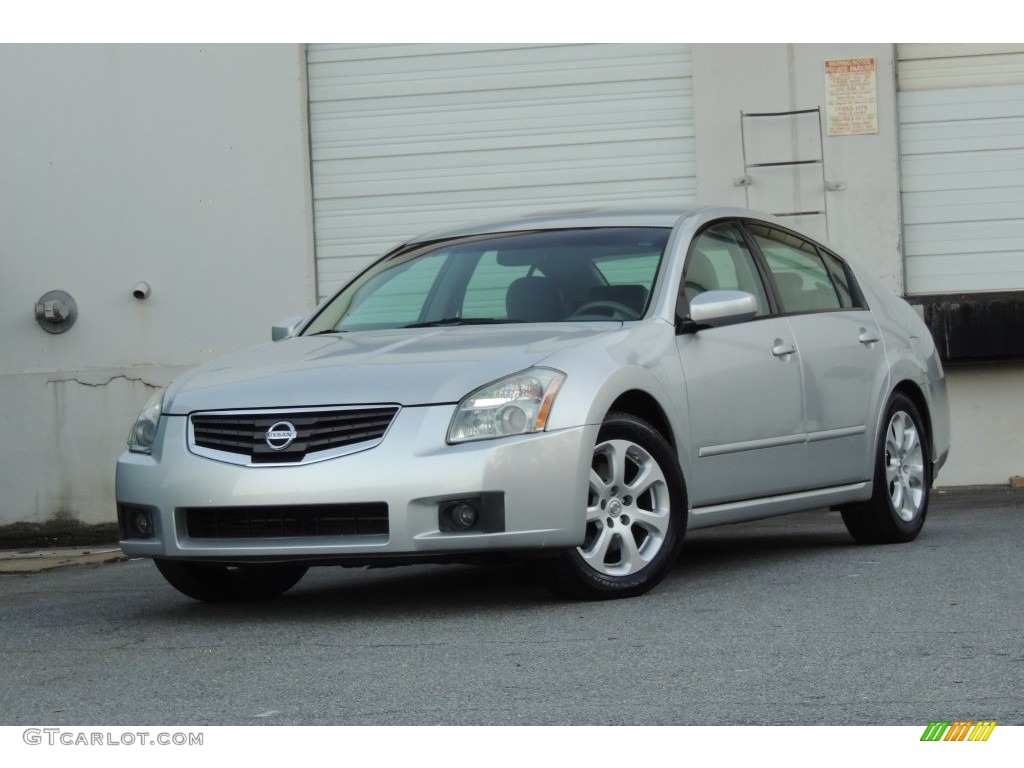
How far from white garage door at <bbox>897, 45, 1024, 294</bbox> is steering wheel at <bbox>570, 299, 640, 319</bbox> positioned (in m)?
6.23

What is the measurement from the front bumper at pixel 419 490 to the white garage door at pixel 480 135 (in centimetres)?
717

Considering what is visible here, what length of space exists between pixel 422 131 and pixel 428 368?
738cm

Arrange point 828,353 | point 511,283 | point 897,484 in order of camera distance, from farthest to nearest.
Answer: point 897,484 < point 828,353 < point 511,283

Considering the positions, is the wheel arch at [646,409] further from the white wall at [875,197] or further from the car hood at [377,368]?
the white wall at [875,197]

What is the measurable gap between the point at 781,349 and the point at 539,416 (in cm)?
177

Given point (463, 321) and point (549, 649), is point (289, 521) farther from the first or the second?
point (463, 321)

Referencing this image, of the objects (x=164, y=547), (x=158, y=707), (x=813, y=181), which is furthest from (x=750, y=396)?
(x=813, y=181)

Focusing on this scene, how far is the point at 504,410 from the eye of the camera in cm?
595

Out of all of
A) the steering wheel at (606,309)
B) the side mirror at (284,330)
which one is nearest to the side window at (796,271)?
the steering wheel at (606,309)

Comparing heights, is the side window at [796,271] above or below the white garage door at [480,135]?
below

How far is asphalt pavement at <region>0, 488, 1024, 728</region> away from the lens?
4.33 metres

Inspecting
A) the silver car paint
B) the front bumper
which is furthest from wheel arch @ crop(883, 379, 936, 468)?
the front bumper

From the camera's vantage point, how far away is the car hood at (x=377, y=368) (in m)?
5.99
